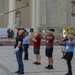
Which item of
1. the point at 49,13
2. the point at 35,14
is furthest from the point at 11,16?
the point at 49,13

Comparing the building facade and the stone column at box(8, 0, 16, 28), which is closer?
the stone column at box(8, 0, 16, 28)

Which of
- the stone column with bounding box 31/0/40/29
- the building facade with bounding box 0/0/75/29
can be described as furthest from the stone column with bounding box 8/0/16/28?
the stone column with bounding box 31/0/40/29

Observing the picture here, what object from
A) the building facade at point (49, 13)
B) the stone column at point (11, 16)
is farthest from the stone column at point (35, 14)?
the stone column at point (11, 16)

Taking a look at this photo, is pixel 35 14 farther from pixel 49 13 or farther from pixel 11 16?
pixel 11 16

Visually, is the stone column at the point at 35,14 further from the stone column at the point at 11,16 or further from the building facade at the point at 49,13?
the stone column at the point at 11,16

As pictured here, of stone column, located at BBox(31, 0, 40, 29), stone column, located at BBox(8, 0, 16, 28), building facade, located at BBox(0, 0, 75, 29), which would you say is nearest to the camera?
stone column, located at BBox(8, 0, 16, 28)

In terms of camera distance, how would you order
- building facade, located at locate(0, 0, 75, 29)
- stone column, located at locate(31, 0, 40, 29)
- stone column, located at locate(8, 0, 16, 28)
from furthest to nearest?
stone column, located at locate(31, 0, 40, 29) < building facade, located at locate(0, 0, 75, 29) < stone column, located at locate(8, 0, 16, 28)

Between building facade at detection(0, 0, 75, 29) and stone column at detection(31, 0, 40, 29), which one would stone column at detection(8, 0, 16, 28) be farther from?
stone column at detection(31, 0, 40, 29)

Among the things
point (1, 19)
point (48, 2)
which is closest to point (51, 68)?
point (48, 2)

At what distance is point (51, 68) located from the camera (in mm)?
16562

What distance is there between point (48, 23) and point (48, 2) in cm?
281

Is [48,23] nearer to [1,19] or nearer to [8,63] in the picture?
[1,19]

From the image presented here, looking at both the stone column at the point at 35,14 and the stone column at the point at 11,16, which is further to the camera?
the stone column at the point at 35,14

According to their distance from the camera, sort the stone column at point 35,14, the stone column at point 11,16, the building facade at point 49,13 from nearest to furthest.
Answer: the stone column at point 11,16
the building facade at point 49,13
the stone column at point 35,14
